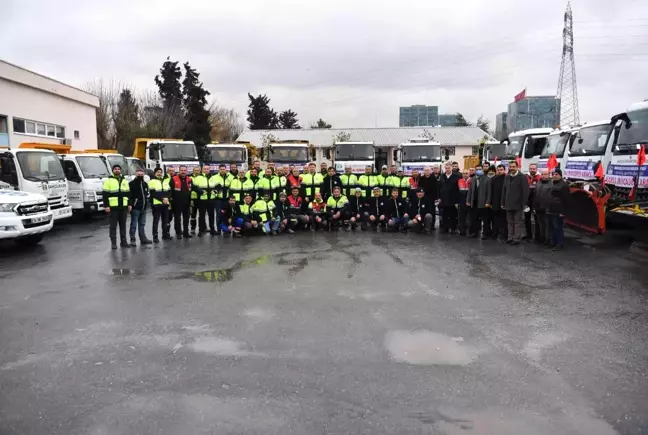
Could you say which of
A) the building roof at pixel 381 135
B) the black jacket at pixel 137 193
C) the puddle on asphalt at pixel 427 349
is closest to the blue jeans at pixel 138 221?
the black jacket at pixel 137 193

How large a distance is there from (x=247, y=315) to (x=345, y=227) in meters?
8.09

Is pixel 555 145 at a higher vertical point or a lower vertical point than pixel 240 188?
higher

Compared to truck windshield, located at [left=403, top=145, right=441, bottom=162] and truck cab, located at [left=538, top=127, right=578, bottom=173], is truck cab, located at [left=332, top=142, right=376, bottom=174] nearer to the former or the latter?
truck windshield, located at [left=403, top=145, right=441, bottom=162]

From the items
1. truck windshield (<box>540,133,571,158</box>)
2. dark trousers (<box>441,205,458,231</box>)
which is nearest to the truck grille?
dark trousers (<box>441,205,458,231</box>)

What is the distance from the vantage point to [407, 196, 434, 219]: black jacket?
13.3 metres

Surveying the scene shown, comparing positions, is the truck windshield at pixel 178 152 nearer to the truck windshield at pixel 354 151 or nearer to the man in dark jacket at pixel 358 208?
the truck windshield at pixel 354 151

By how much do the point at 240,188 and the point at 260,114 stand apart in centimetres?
5915

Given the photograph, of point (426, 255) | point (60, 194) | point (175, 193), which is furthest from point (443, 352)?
point (60, 194)

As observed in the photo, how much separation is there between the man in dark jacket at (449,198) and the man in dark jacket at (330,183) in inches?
112

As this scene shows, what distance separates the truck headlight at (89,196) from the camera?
15.5 meters

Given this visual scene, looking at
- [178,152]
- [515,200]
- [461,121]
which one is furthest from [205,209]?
[461,121]

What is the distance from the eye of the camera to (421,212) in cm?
1340

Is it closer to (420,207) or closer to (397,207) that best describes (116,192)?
(397,207)

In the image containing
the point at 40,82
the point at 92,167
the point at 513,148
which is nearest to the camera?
the point at 92,167
